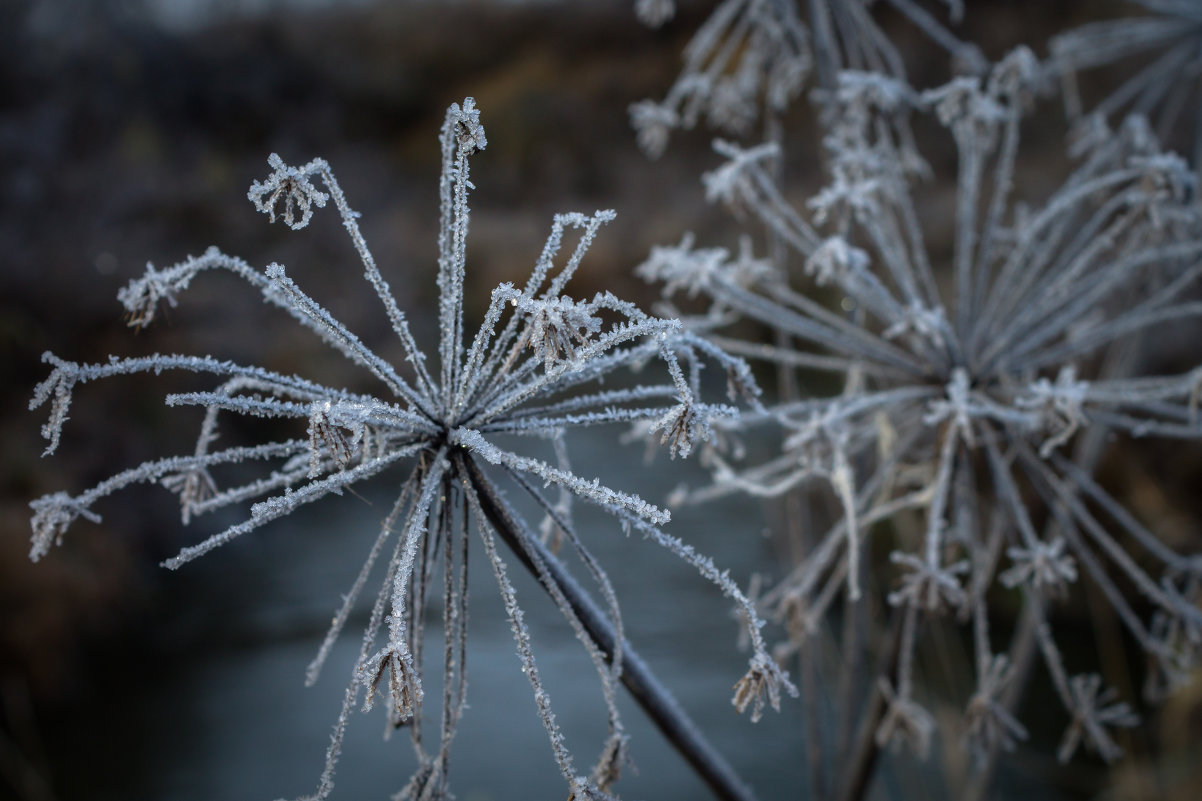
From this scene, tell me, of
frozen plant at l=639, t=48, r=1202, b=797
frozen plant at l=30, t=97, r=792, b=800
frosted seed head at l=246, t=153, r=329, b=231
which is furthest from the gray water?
frosted seed head at l=246, t=153, r=329, b=231

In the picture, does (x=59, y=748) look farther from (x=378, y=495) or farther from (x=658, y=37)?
(x=658, y=37)

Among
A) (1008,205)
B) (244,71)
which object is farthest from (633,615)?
(244,71)

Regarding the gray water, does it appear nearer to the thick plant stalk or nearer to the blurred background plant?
the blurred background plant

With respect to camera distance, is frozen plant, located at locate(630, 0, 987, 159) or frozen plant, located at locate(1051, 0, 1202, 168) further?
frozen plant, located at locate(1051, 0, 1202, 168)

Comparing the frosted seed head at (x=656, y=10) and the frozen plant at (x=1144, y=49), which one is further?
the frozen plant at (x=1144, y=49)

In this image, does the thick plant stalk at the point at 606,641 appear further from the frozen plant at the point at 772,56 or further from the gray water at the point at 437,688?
the gray water at the point at 437,688

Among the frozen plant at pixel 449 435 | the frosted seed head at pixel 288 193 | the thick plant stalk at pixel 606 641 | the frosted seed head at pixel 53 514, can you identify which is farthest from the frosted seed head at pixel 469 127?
the frosted seed head at pixel 53 514
